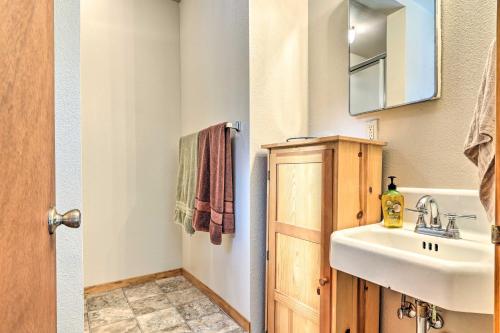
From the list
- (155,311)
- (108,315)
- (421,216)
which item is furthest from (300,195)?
(108,315)

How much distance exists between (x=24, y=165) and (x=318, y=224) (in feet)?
3.83

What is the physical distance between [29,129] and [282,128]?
4.99 feet

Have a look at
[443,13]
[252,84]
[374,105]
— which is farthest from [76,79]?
[443,13]

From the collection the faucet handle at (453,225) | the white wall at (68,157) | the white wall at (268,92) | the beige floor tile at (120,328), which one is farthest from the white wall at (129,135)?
the faucet handle at (453,225)

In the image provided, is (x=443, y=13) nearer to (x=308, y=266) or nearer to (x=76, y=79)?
(x=308, y=266)

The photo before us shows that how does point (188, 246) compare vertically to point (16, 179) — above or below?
below

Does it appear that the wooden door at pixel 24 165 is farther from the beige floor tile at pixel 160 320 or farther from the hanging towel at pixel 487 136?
the beige floor tile at pixel 160 320

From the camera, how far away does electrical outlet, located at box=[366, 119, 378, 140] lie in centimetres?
153

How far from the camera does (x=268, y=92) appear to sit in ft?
5.90

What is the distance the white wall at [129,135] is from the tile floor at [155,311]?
216mm

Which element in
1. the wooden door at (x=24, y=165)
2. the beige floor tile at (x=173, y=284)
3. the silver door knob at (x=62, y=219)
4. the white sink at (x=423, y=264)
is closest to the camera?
the wooden door at (x=24, y=165)

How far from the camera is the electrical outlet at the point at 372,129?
1528mm

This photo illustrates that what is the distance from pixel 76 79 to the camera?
37.5 inches

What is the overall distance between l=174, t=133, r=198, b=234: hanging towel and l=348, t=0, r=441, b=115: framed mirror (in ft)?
4.05
